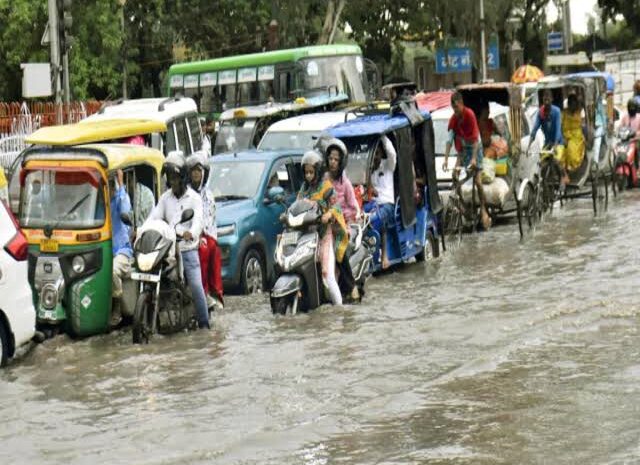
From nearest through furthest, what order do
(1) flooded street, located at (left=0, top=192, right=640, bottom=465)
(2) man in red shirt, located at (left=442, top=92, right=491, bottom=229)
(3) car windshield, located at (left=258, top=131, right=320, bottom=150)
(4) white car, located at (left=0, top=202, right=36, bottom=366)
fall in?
(1) flooded street, located at (left=0, top=192, right=640, bottom=465) → (4) white car, located at (left=0, top=202, right=36, bottom=366) → (2) man in red shirt, located at (left=442, top=92, right=491, bottom=229) → (3) car windshield, located at (left=258, top=131, right=320, bottom=150)

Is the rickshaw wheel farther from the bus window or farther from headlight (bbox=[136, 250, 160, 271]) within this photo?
the bus window

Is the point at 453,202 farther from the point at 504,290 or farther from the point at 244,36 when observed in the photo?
the point at 244,36

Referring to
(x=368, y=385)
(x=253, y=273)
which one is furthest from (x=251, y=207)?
(x=368, y=385)

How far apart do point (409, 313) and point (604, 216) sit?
9412 millimetres

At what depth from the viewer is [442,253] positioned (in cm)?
2072

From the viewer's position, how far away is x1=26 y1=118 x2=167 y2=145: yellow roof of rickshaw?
15.1 metres

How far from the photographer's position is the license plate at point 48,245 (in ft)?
45.9

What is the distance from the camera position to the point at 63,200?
1427 centimetres

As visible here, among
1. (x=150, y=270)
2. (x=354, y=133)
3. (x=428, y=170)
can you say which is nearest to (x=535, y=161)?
Answer: (x=428, y=170)

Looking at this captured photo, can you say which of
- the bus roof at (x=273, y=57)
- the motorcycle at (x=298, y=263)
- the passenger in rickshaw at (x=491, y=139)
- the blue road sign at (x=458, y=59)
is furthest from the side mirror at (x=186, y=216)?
the blue road sign at (x=458, y=59)

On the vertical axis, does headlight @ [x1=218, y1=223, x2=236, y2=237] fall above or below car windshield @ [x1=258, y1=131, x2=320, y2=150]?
below

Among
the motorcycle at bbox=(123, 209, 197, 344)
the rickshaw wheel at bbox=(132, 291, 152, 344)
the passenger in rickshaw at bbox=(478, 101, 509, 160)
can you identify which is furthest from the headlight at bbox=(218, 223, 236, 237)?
the passenger in rickshaw at bbox=(478, 101, 509, 160)

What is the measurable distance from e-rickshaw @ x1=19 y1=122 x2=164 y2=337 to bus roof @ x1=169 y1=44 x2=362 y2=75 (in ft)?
62.9

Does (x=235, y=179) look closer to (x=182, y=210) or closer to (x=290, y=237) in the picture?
(x=290, y=237)
